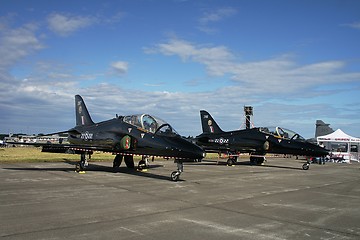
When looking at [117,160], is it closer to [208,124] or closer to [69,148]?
[69,148]

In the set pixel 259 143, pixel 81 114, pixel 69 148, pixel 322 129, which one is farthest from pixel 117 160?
pixel 322 129

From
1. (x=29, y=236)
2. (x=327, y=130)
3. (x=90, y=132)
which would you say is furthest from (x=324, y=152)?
(x=327, y=130)

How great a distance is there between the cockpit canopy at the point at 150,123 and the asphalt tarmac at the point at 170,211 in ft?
9.08

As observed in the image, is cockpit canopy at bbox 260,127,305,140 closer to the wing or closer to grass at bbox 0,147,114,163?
the wing

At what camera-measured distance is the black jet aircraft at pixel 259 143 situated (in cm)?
2027

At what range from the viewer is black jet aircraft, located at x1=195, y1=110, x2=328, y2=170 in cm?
2027

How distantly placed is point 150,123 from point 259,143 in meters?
10.9

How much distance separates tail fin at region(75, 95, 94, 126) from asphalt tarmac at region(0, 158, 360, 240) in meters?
7.56

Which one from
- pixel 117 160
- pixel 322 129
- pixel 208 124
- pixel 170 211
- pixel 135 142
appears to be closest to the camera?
pixel 170 211

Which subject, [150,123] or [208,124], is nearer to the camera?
[150,123]

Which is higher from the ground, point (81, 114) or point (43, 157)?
point (81, 114)

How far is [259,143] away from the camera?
21.8m

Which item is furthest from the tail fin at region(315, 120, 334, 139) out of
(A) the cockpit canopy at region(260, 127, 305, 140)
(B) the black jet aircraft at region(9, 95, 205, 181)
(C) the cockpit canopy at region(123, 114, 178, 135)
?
(C) the cockpit canopy at region(123, 114, 178, 135)

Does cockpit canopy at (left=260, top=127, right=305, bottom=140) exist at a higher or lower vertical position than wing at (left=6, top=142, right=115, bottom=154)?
higher
